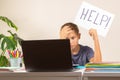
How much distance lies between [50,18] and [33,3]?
0.29 meters

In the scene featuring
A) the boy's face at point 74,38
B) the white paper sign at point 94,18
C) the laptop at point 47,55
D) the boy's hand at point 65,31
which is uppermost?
the white paper sign at point 94,18

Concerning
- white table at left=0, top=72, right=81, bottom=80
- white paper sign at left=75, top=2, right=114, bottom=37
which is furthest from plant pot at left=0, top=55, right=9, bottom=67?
white table at left=0, top=72, right=81, bottom=80

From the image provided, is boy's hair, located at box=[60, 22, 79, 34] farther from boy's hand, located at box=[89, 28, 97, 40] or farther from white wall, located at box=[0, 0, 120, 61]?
boy's hand, located at box=[89, 28, 97, 40]

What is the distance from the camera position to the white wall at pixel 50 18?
8.30ft

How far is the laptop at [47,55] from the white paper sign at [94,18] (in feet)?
5.55

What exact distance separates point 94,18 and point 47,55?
1731 millimetres

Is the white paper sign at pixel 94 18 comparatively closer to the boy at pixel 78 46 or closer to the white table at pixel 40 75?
the boy at pixel 78 46

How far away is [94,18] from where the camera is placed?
257 centimetres

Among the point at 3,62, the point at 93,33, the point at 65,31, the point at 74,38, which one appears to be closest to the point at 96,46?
the point at 93,33

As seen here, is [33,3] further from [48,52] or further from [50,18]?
[48,52]

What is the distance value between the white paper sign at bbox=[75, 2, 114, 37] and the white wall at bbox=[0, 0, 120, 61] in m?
0.05

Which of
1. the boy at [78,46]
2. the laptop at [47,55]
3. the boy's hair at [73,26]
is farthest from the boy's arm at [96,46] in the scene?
the laptop at [47,55]

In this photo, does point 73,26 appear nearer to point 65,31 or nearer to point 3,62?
point 65,31

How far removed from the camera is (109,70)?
2.90 feet
